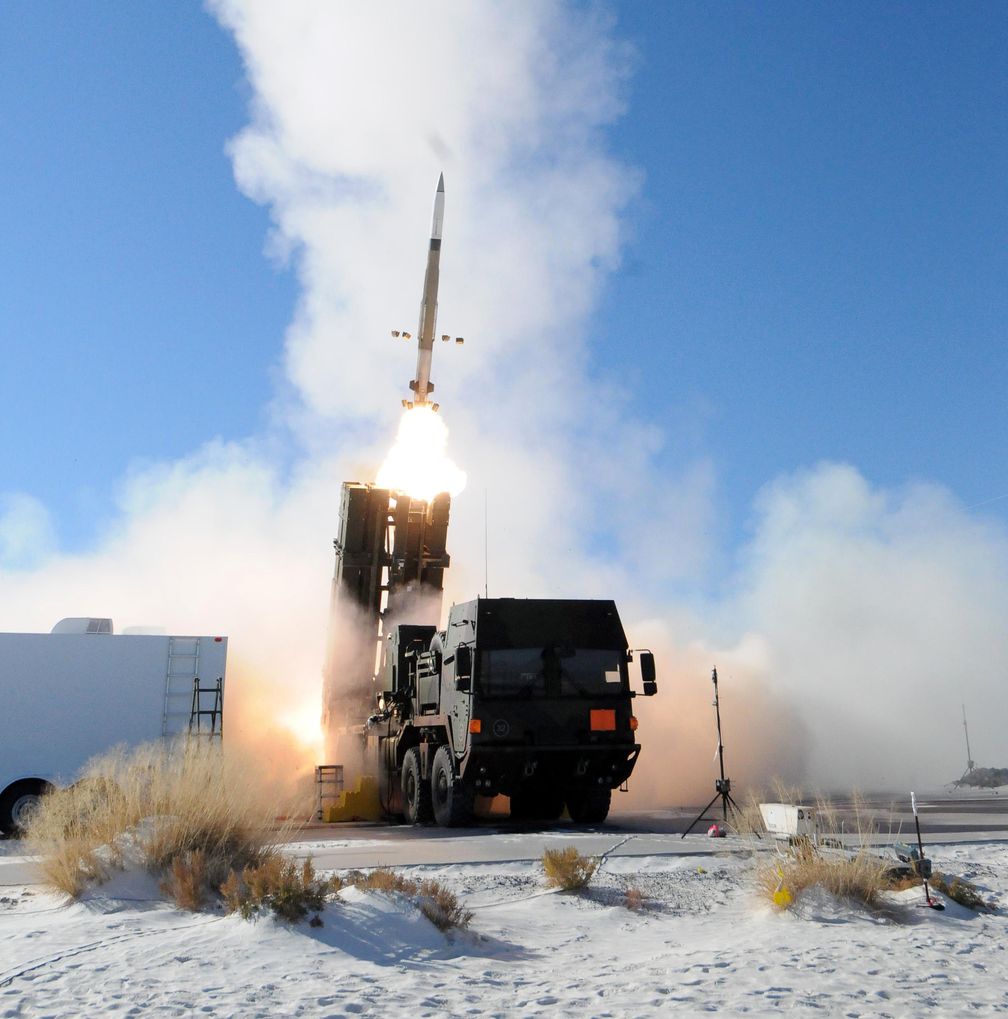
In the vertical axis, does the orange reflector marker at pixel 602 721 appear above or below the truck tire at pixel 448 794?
above

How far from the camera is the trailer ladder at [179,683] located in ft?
61.6

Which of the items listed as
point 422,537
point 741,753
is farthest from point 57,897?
point 741,753

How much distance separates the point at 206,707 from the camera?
1894 centimetres

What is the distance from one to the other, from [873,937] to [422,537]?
1559 cm

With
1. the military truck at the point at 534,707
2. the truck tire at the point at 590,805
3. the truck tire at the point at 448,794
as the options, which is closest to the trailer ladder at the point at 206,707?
the military truck at the point at 534,707

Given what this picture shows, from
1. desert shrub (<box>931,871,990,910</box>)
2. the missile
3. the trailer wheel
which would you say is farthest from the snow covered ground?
the missile

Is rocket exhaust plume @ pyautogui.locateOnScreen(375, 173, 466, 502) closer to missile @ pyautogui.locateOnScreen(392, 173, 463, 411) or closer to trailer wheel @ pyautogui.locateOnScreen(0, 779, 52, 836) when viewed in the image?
missile @ pyautogui.locateOnScreen(392, 173, 463, 411)

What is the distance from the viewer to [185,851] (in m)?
8.57

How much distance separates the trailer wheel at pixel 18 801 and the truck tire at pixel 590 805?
9100 millimetres

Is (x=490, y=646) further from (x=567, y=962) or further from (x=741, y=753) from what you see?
(x=741, y=753)

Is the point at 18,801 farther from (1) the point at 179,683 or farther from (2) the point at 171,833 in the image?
(2) the point at 171,833

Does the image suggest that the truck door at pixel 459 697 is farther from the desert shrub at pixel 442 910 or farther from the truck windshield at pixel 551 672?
the desert shrub at pixel 442 910

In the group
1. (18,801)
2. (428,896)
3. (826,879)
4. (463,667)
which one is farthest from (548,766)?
(18,801)

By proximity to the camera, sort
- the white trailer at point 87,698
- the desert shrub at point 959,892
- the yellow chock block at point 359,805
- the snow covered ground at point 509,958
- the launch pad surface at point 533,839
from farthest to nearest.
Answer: the yellow chock block at point 359,805, the white trailer at point 87,698, the launch pad surface at point 533,839, the desert shrub at point 959,892, the snow covered ground at point 509,958
